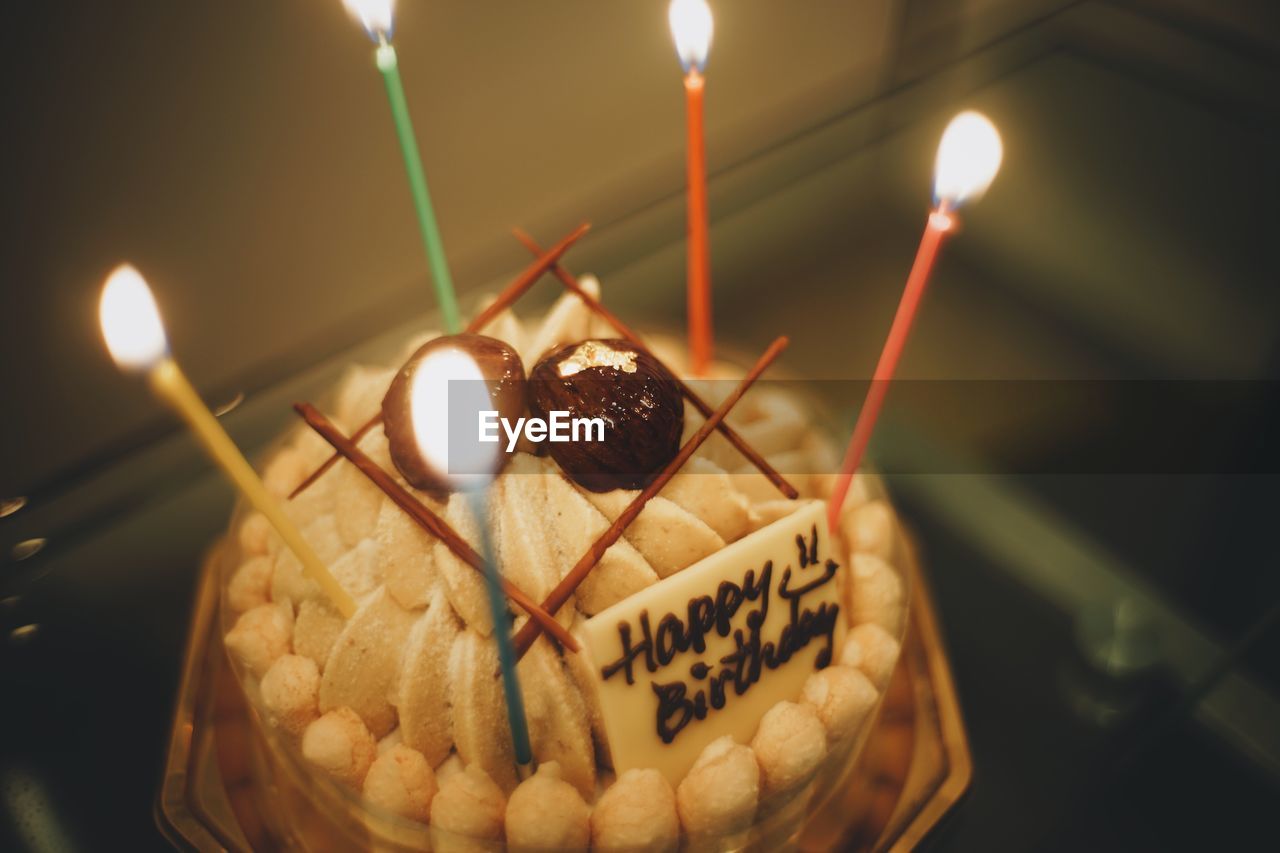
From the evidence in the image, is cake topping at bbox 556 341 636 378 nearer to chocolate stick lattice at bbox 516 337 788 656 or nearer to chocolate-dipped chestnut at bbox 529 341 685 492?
chocolate-dipped chestnut at bbox 529 341 685 492

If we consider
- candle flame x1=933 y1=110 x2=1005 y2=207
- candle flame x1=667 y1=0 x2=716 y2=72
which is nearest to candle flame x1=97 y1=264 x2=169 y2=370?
candle flame x1=667 y1=0 x2=716 y2=72

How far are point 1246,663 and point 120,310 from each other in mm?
1928

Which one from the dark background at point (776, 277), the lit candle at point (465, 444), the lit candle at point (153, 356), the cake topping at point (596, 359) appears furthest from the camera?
the dark background at point (776, 277)

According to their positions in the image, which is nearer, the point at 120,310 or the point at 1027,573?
the point at 120,310

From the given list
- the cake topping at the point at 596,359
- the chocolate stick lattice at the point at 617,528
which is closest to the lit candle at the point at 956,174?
the chocolate stick lattice at the point at 617,528

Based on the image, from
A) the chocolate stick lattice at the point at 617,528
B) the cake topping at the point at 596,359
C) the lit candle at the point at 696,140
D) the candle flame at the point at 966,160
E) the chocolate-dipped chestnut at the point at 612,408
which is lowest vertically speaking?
the chocolate stick lattice at the point at 617,528

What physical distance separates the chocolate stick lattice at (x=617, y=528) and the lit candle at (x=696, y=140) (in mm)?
235

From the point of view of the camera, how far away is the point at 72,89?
1.51 metres

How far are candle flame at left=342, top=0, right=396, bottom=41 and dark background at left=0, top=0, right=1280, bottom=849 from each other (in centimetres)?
44

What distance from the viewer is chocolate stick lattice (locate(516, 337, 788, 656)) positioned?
48.5 inches

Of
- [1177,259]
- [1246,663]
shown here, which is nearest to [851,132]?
[1177,259]

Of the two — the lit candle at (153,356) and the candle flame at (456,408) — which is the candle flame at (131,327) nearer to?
the lit candle at (153,356)

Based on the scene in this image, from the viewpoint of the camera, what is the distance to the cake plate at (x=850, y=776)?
140cm

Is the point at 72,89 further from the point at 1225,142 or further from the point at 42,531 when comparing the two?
the point at 1225,142
